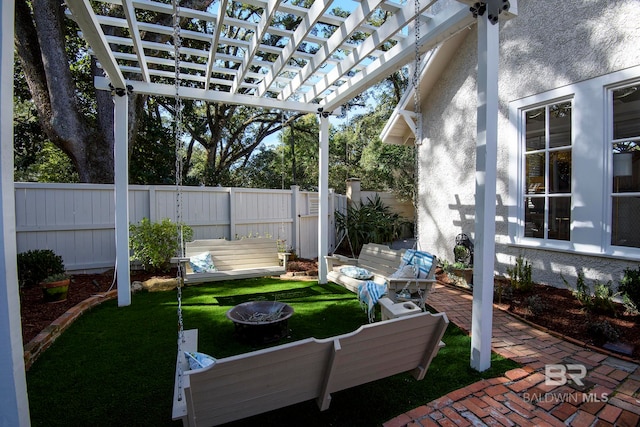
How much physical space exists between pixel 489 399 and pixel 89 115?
42.2ft

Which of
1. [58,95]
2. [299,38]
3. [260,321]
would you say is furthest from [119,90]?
[58,95]

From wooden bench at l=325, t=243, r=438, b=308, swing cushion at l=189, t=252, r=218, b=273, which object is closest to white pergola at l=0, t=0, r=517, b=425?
swing cushion at l=189, t=252, r=218, b=273

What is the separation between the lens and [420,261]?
4391mm

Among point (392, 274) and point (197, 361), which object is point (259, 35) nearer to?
point (197, 361)

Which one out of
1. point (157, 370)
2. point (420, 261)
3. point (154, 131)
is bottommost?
point (157, 370)

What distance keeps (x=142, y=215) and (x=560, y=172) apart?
7.43m

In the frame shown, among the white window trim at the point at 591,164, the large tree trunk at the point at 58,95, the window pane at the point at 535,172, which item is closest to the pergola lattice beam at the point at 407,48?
the white window trim at the point at 591,164

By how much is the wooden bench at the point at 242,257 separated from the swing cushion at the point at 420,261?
214 cm

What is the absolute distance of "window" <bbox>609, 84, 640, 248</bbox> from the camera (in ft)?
13.5

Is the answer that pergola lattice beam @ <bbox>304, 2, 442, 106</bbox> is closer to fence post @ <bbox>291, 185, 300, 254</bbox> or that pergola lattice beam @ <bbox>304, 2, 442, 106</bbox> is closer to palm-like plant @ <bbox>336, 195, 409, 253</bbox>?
fence post @ <bbox>291, 185, 300, 254</bbox>

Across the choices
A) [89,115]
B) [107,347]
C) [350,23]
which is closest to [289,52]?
[350,23]

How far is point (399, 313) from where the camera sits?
9.50 ft

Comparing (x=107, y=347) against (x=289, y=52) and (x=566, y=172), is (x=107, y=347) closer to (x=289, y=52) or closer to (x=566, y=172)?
(x=289, y=52)

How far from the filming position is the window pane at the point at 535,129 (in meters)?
5.10
